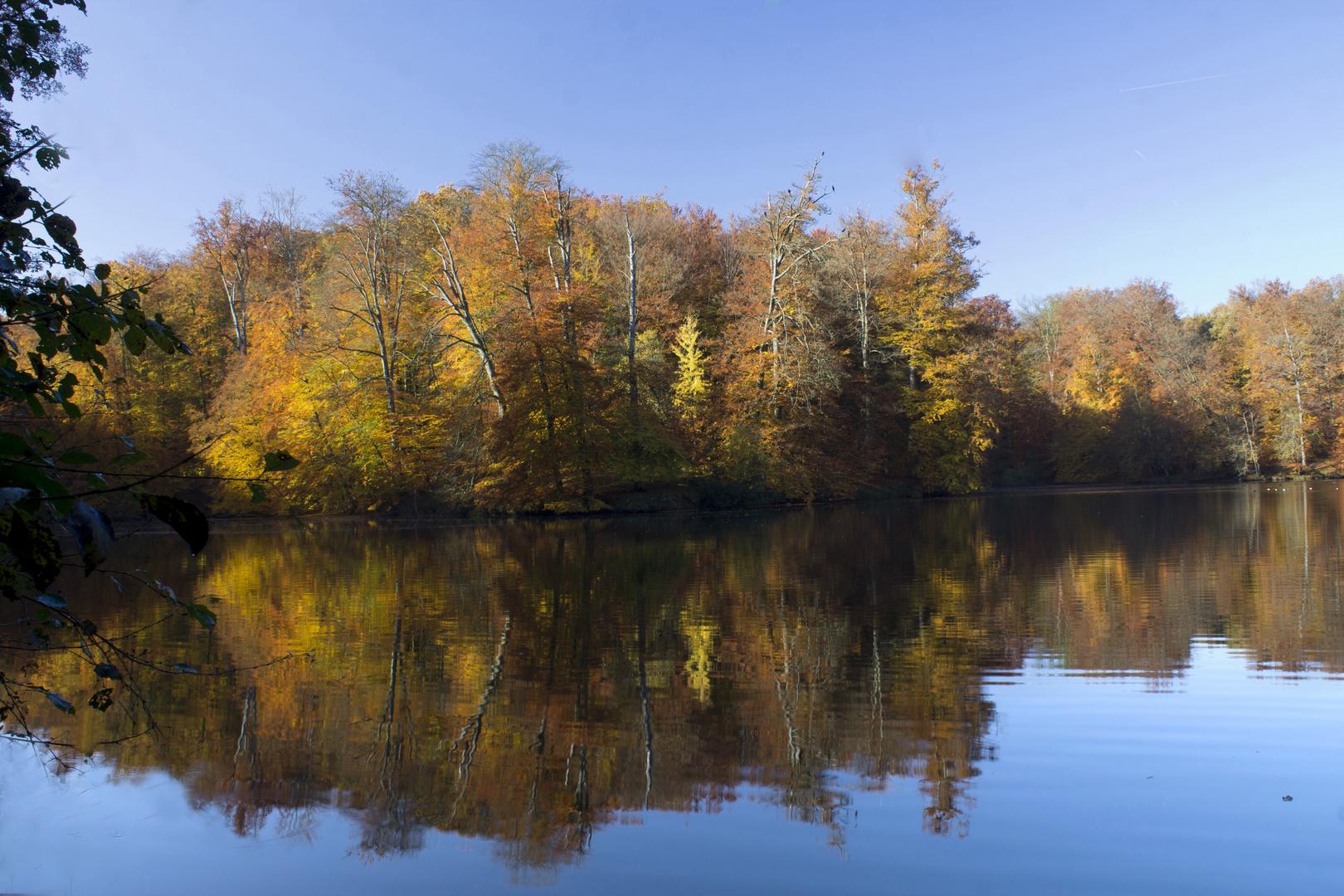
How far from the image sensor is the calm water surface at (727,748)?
388 centimetres

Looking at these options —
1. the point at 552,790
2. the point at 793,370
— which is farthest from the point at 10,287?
the point at 793,370

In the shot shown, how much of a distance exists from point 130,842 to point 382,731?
5.57 feet

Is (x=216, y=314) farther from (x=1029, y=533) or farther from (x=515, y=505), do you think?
(x=1029, y=533)

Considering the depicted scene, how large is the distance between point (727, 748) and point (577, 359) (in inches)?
958

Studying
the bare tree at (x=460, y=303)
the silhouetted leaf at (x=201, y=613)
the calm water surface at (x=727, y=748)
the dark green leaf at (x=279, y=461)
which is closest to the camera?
the dark green leaf at (x=279, y=461)

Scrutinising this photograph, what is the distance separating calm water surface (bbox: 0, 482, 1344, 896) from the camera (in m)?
3.88

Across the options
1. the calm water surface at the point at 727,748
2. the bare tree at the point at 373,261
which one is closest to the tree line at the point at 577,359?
the bare tree at the point at 373,261

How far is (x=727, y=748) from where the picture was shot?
532cm

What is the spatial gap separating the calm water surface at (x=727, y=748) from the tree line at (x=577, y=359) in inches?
728

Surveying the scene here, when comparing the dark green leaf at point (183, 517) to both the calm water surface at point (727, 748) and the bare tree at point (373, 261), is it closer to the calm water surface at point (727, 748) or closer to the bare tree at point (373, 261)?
the calm water surface at point (727, 748)

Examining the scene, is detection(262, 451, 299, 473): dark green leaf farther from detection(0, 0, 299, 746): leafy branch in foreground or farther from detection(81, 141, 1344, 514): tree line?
detection(81, 141, 1344, 514): tree line

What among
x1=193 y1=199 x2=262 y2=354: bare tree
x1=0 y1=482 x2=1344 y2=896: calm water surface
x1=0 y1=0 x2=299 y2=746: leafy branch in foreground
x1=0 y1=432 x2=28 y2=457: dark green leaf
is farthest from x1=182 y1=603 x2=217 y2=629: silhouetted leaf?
x1=193 y1=199 x2=262 y2=354: bare tree

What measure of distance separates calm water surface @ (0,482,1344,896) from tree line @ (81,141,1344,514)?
18500 mm

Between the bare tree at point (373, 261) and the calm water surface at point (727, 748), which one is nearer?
the calm water surface at point (727, 748)
